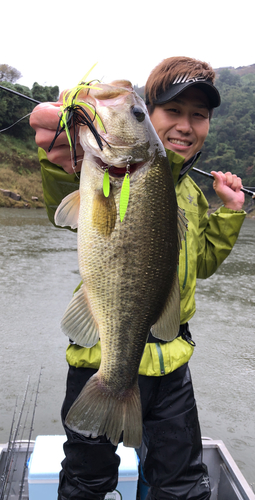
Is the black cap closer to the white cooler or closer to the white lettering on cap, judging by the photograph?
the white lettering on cap

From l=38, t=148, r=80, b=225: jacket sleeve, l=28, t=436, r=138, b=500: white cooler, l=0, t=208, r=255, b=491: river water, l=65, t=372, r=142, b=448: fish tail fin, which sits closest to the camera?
l=65, t=372, r=142, b=448: fish tail fin

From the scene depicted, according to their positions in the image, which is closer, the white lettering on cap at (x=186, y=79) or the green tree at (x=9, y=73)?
the white lettering on cap at (x=186, y=79)

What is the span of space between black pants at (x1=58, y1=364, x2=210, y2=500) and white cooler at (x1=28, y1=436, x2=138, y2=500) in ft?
0.92

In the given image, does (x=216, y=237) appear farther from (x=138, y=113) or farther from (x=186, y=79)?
(x=138, y=113)

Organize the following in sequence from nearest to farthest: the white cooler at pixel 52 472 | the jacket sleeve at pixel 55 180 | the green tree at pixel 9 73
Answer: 1. the jacket sleeve at pixel 55 180
2. the white cooler at pixel 52 472
3. the green tree at pixel 9 73

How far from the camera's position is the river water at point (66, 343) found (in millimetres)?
2602

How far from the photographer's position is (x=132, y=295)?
3.79 ft

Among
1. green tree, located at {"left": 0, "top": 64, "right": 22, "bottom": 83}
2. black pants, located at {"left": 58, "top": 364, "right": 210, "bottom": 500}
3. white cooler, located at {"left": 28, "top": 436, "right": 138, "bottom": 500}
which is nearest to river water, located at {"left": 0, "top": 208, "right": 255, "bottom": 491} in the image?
white cooler, located at {"left": 28, "top": 436, "right": 138, "bottom": 500}

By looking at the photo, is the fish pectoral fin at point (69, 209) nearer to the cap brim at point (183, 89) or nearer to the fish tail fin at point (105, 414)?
the fish tail fin at point (105, 414)

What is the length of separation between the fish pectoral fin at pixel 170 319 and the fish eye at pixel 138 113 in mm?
527

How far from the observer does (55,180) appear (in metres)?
1.43

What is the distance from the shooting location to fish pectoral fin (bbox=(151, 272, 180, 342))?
4.08ft

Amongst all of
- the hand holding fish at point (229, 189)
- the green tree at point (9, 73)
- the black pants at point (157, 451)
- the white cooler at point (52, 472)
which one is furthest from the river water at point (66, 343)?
the green tree at point (9, 73)

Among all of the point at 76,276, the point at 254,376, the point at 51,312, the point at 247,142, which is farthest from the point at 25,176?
the point at 247,142
